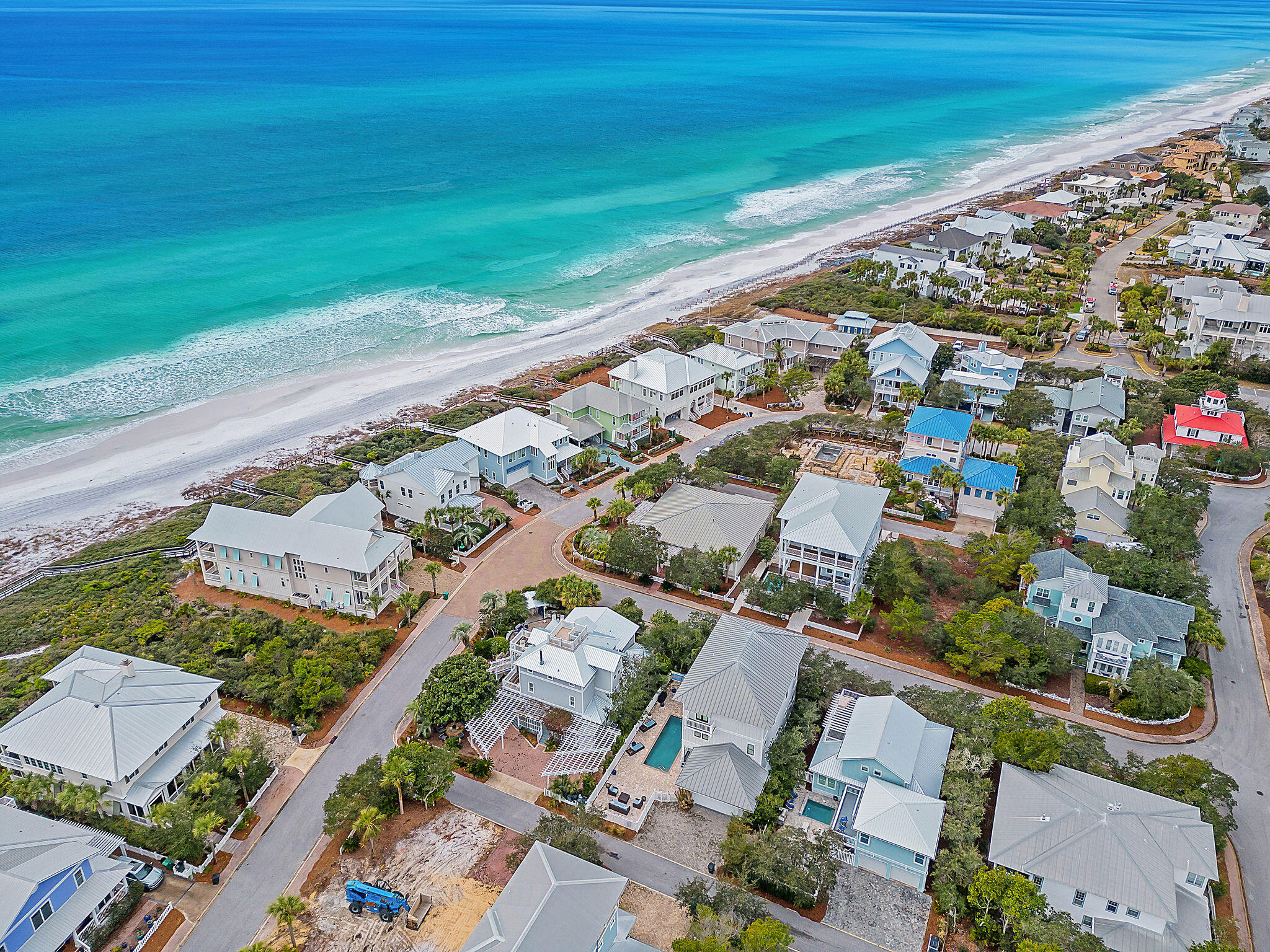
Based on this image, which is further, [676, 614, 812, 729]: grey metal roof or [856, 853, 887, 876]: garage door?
[676, 614, 812, 729]: grey metal roof

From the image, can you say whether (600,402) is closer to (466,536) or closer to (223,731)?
(466,536)

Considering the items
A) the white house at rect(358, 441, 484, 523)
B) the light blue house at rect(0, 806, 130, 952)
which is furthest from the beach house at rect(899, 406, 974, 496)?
the light blue house at rect(0, 806, 130, 952)

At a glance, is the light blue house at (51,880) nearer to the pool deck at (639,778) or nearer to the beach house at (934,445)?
the pool deck at (639,778)

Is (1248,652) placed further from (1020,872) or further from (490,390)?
(490,390)

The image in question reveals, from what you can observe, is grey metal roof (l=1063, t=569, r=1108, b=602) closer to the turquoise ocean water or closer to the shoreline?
the shoreline

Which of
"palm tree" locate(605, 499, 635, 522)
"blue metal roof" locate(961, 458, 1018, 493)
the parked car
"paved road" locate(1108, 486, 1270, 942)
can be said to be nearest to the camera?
the parked car

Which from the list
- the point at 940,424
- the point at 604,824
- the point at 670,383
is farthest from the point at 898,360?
the point at 604,824
